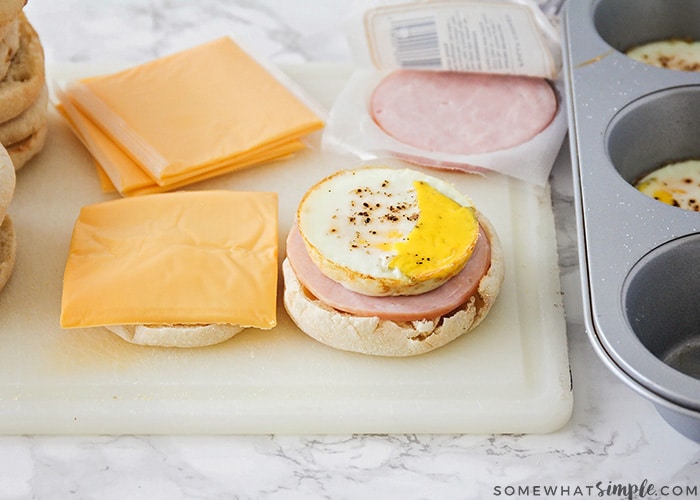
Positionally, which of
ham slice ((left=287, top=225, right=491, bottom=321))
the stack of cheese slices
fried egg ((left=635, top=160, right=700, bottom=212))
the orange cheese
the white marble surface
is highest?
the stack of cheese slices

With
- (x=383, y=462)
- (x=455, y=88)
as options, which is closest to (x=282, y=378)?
(x=383, y=462)

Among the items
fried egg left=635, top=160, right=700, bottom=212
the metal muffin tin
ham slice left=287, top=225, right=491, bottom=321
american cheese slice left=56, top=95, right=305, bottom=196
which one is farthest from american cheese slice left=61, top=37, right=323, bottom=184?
fried egg left=635, top=160, right=700, bottom=212

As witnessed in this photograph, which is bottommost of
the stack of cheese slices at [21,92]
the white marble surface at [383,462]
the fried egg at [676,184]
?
the white marble surface at [383,462]

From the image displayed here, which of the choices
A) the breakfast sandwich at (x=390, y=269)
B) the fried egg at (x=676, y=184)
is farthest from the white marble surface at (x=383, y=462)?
the fried egg at (x=676, y=184)

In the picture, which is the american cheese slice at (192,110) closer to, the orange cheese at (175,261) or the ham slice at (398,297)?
the orange cheese at (175,261)

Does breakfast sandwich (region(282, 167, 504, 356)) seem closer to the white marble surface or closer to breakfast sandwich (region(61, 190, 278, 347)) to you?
breakfast sandwich (region(61, 190, 278, 347))

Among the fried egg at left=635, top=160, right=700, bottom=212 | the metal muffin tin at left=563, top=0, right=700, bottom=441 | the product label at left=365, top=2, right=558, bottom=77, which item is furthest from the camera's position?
the product label at left=365, top=2, right=558, bottom=77

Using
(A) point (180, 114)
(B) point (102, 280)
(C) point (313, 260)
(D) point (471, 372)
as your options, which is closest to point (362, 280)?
(C) point (313, 260)
